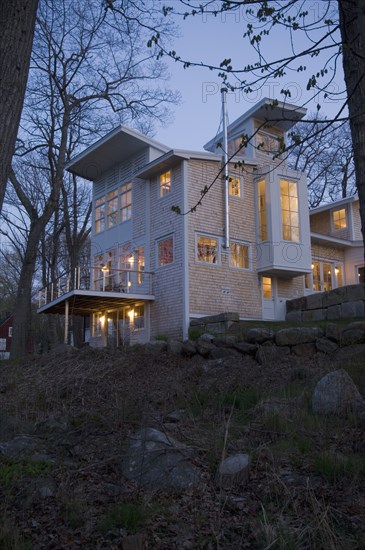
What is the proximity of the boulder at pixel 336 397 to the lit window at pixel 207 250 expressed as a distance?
36.7 feet

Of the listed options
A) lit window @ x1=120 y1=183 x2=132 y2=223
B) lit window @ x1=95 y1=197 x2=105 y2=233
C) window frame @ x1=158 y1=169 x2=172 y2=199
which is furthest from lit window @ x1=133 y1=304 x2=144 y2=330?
lit window @ x1=95 y1=197 x2=105 y2=233

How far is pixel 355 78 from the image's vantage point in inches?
210

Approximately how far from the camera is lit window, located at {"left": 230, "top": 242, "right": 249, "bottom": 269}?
18452 mm

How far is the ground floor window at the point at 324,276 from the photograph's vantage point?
21828mm

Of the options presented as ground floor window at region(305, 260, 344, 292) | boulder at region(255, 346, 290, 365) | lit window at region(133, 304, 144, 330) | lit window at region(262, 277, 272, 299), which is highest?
ground floor window at region(305, 260, 344, 292)

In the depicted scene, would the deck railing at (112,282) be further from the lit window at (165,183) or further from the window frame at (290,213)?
the window frame at (290,213)

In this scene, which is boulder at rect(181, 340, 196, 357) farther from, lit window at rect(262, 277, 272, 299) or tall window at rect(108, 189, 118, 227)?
tall window at rect(108, 189, 118, 227)

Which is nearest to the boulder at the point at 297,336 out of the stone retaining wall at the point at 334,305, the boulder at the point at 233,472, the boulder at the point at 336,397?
the stone retaining wall at the point at 334,305

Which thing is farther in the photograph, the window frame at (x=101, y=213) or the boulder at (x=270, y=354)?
the window frame at (x=101, y=213)

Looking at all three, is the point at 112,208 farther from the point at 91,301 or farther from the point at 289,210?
the point at 289,210

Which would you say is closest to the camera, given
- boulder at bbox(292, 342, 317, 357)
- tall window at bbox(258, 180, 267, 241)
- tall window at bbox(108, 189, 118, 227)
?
boulder at bbox(292, 342, 317, 357)

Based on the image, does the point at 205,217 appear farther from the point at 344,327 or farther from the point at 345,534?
the point at 345,534

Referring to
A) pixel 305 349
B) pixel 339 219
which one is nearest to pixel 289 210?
pixel 339 219

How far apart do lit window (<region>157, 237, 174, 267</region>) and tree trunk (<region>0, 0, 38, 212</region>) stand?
13737mm
